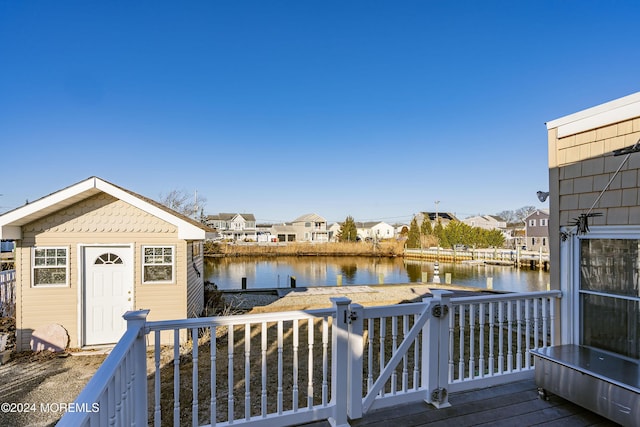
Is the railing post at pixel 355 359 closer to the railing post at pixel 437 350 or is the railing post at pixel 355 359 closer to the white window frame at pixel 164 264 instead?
the railing post at pixel 437 350

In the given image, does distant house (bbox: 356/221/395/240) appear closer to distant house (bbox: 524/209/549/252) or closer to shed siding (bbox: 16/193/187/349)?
distant house (bbox: 524/209/549/252)

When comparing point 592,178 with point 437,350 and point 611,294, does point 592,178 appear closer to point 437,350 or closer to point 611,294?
point 611,294

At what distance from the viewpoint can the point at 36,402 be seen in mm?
4051

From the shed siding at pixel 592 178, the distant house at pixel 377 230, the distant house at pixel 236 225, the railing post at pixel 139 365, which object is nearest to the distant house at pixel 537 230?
the distant house at pixel 377 230

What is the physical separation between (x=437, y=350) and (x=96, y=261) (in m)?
6.20

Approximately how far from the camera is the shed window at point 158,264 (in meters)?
6.21

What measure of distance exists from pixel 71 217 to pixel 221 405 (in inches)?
183

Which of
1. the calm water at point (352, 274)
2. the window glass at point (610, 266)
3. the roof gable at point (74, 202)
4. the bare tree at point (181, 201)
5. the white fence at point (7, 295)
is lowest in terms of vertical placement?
the calm water at point (352, 274)

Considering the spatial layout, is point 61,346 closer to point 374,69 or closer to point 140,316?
point 140,316

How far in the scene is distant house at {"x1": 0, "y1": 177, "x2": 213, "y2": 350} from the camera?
5781mm

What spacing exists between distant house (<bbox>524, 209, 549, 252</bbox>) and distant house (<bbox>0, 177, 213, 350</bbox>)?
37178 mm

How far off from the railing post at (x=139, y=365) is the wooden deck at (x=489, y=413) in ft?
3.95

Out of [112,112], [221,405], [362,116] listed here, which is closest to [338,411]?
[221,405]

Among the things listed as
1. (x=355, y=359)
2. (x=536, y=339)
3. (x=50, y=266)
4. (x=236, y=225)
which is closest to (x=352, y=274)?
(x=50, y=266)
